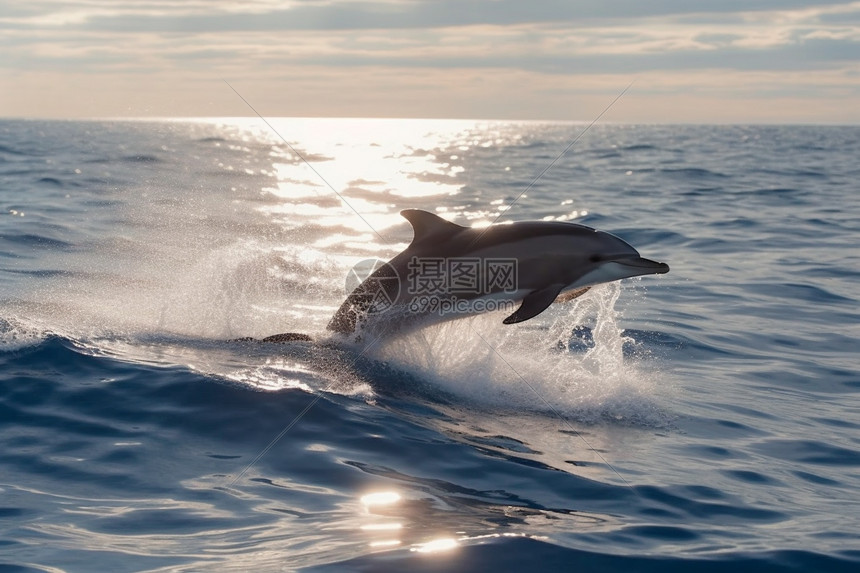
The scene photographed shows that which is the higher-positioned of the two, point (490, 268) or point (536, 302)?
point (490, 268)

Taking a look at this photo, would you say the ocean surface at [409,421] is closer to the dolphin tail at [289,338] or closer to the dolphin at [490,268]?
the dolphin tail at [289,338]

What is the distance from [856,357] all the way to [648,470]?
5.32m

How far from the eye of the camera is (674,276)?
15.5 m

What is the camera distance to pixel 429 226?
8.27m

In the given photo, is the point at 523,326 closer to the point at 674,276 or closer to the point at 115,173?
the point at 674,276

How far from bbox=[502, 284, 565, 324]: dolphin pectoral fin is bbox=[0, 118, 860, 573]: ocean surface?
35.6 inches

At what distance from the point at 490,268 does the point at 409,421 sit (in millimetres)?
1803

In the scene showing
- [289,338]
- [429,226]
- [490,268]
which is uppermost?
[429,226]

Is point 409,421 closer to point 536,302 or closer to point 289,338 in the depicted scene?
point 536,302

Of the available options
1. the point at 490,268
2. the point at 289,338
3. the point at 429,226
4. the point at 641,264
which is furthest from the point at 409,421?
the point at 641,264

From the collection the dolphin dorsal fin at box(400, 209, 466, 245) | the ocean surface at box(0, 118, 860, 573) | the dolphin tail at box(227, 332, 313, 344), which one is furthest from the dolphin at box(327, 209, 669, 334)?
the dolphin tail at box(227, 332, 313, 344)

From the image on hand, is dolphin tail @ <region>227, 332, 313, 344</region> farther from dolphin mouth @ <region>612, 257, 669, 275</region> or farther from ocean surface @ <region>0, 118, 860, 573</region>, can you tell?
dolphin mouth @ <region>612, 257, 669, 275</region>

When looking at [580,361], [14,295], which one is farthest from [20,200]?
[580,361]

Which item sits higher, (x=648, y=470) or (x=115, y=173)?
(x=115, y=173)
